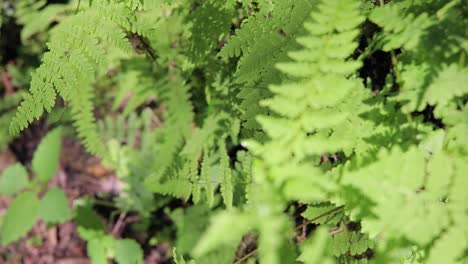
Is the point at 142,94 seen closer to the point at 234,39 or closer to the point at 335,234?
the point at 234,39

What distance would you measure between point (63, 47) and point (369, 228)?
1223 millimetres

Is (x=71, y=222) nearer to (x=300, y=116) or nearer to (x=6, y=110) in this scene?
(x=6, y=110)

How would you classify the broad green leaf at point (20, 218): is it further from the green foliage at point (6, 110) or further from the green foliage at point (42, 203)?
the green foliage at point (6, 110)

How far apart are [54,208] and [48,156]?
1.12 feet

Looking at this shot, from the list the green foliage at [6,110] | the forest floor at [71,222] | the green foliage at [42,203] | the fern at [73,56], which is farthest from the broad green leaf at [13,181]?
the fern at [73,56]

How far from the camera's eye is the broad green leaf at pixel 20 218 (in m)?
2.65

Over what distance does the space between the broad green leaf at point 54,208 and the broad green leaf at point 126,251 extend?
42 cm

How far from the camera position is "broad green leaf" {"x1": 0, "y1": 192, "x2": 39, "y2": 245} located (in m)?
2.65

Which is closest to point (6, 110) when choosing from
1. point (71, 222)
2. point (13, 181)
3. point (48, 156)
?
point (13, 181)

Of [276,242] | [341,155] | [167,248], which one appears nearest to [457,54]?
[341,155]

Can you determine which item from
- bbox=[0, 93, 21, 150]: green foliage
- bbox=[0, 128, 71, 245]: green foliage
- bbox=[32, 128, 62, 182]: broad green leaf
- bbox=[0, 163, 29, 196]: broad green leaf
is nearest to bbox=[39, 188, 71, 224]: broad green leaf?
bbox=[0, 128, 71, 245]: green foliage

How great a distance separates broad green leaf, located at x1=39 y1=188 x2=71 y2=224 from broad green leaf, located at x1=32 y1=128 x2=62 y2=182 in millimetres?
117

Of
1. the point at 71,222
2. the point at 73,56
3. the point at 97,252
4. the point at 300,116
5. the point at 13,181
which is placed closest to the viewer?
the point at 300,116

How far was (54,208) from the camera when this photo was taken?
109 inches
